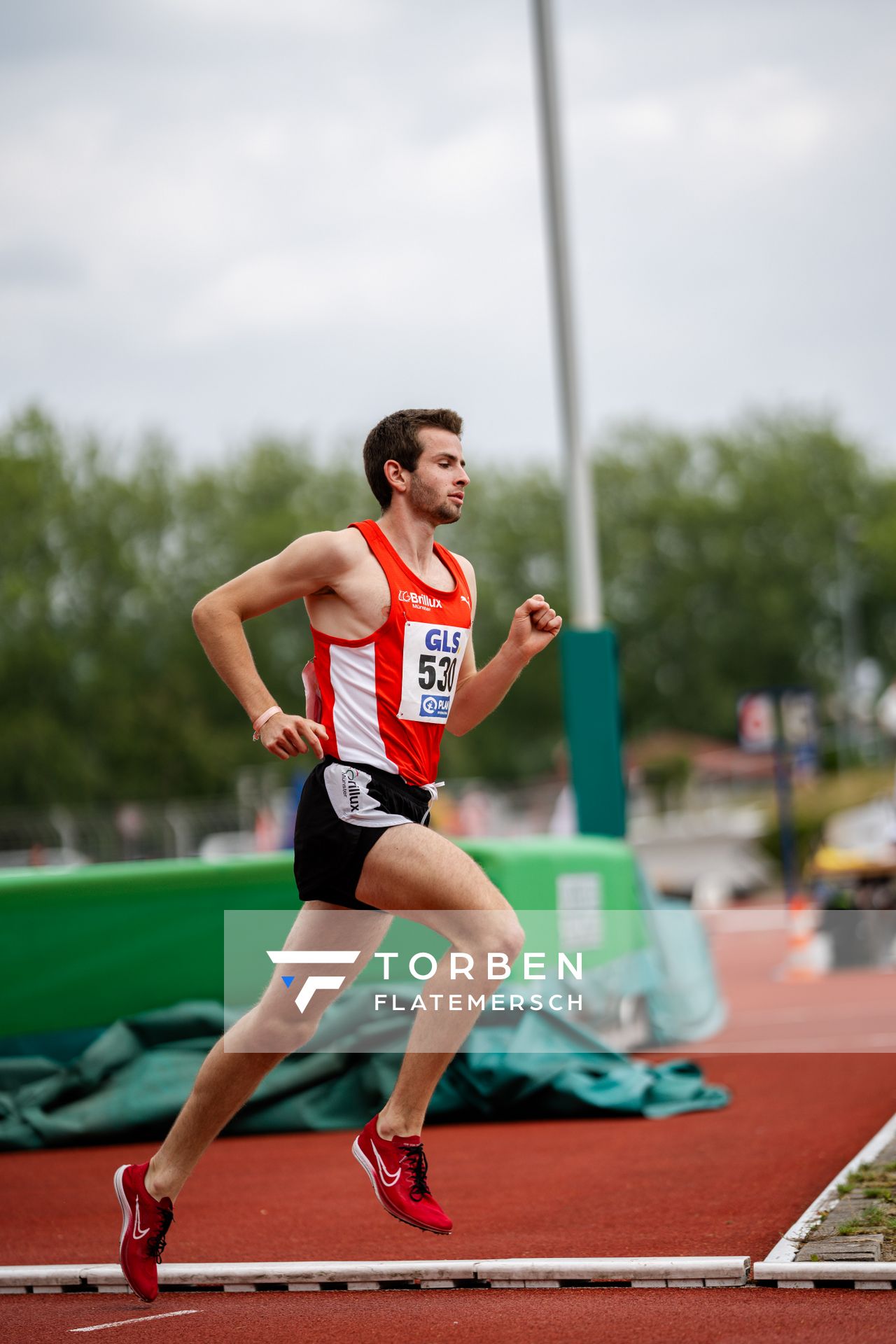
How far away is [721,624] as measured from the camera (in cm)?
8819

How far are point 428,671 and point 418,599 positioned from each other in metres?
0.20

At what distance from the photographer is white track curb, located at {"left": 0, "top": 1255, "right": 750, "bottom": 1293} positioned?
4.52m

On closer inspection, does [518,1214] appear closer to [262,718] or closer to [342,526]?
[262,718]

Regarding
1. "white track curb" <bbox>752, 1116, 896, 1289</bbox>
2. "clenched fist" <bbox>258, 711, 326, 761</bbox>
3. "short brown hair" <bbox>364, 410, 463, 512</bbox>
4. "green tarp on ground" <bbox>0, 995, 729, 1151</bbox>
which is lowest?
"green tarp on ground" <bbox>0, 995, 729, 1151</bbox>

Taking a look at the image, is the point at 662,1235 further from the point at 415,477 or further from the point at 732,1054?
the point at 732,1054

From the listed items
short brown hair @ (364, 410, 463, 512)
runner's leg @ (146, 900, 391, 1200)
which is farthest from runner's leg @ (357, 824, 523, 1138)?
short brown hair @ (364, 410, 463, 512)

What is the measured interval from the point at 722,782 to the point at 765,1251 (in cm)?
5400

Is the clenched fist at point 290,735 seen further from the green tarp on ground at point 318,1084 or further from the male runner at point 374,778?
the green tarp on ground at point 318,1084

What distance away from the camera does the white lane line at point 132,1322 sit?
14.6ft

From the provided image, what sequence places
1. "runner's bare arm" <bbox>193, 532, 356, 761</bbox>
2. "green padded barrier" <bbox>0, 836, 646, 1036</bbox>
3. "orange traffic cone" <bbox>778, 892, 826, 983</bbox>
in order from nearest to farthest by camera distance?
"runner's bare arm" <bbox>193, 532, 356, 761</bbox> → "green padded barrier" <bbox>0, 836, 646, 1036</bbox> → "orange traffic cone" <bbox>778, 892, 826, 983</bbox>

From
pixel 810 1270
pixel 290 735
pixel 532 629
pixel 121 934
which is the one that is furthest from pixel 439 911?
pixel 121 934

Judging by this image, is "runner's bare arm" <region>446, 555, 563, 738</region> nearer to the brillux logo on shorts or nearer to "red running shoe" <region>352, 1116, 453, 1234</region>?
the brillux logo on shorts

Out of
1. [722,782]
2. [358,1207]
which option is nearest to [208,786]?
[722,782]

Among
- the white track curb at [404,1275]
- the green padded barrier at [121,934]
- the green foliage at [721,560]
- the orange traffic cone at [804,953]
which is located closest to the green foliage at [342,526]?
the green foliage at [721,560]
